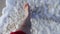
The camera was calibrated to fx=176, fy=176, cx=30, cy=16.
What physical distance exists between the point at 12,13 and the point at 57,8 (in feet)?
1.10

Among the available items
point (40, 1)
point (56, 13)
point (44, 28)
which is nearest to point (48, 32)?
point (44, 28)

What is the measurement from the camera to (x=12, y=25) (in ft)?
3.92

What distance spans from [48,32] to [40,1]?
0.30 meters

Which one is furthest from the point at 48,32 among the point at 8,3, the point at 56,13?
the point at 8,3

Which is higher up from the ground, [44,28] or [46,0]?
[46,0]

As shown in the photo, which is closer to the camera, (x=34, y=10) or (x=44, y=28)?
(x=44, y=28)

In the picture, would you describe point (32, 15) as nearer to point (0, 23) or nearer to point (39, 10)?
point (39, 10)

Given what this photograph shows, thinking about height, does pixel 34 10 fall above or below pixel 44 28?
above

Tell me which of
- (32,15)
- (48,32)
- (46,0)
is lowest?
(48,32)

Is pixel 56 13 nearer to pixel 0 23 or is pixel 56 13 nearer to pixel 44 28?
pixel 44 28

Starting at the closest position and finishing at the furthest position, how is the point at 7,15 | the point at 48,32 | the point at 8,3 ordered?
the point at 48,32 → the point at 7,15 → the point at 8,3

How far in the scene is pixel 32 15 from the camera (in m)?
1.29

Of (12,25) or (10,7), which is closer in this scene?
(12,25)

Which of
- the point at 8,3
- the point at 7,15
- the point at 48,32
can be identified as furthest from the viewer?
the point at 8,3
